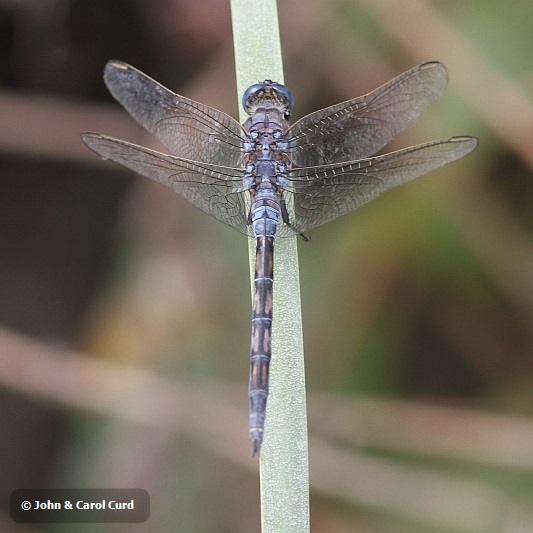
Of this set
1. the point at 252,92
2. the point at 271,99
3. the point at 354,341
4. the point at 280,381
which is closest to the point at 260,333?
the point at 280,381

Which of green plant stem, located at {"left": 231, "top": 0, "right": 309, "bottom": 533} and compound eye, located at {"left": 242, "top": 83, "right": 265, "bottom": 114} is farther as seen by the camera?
compound eye, located at {"left": 242, "top": 83, "right": 265, "bottom": 114}

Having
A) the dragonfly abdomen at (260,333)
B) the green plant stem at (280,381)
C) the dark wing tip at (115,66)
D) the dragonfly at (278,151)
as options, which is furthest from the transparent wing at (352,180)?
the dark wing tip at (115,66)

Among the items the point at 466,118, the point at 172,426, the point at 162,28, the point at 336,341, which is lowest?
the point at 172,426

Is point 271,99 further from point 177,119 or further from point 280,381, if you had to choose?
point 280,381

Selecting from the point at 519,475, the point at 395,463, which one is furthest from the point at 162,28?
the point at 519,475

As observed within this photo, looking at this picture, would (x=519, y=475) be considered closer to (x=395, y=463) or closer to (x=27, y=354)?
Result: (x=395, y=463)

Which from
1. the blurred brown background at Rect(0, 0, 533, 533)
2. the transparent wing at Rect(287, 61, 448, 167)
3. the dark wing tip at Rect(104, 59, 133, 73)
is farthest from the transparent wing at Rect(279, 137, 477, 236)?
the blurred brown background at Rect(0, 0, 533, 533)

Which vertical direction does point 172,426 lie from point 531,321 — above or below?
below

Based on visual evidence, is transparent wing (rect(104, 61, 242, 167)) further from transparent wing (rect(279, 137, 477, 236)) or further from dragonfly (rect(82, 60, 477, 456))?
transparent wing (rect(279, 137, 477, 236))
